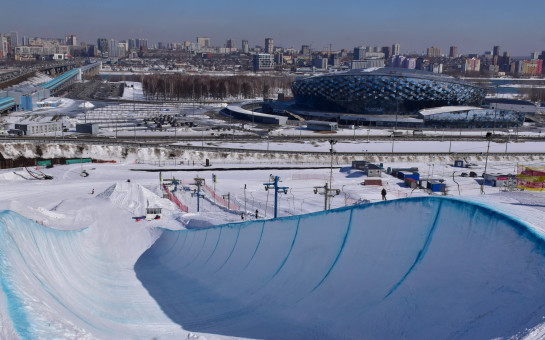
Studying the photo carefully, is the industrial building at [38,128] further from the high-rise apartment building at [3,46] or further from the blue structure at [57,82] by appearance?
the high-rise apartment building at [3,46]

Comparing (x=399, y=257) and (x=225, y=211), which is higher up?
(x=399, y=257)

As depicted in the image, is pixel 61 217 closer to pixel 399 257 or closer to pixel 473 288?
pixel 399 257

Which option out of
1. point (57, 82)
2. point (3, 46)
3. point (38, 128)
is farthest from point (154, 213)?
point (3, 46)

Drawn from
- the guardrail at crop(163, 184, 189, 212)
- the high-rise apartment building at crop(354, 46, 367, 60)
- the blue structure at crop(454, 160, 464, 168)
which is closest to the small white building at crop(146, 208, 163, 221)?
the guardrail at crop(163, 184, 189, 212)

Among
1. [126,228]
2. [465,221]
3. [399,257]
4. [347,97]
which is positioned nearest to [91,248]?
[126,228]

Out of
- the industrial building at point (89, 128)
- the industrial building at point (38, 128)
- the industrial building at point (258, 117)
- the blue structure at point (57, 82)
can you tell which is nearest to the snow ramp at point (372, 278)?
the industrial building at point (89, 128)

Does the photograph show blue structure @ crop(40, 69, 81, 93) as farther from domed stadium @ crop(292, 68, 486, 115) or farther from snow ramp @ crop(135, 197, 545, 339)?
snow ramp @ crop(135, 197, 545, 339)

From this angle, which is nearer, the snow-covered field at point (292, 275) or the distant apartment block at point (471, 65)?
the snow-covered field at point (292, 275)
